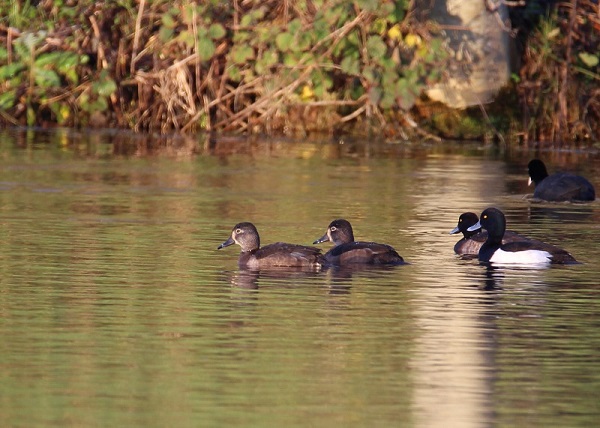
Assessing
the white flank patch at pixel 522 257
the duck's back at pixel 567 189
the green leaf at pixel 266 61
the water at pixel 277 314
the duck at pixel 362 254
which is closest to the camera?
the water at pixel 277 314

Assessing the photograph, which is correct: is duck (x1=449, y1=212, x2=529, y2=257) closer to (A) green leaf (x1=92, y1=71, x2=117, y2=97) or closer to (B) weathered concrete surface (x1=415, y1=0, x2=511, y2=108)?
(B) weathered concrete surface (x1=415, y1=0, x2=511, y2=108)

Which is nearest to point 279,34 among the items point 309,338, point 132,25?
point 132,25

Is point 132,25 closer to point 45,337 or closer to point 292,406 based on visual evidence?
point 45,337

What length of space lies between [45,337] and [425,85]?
16685 mm

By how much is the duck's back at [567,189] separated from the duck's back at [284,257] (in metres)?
5.90

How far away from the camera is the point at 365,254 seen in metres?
13.1

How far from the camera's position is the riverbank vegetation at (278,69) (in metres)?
26.0

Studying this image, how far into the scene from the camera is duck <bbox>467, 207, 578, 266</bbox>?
43.7 ft

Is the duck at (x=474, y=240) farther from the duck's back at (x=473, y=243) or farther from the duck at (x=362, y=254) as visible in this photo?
the duck at (x=362, y=254)

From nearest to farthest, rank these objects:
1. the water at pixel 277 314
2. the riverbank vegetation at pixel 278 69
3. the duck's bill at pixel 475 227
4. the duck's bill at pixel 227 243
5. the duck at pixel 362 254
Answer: the water at pixel 277 314, the duck at pixel 362 254, the duck's bill at pixel 227 243, the duck's bill at pixel 475 227, the riverbank vegetation at pixel 278 69

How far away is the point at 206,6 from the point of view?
26.9m

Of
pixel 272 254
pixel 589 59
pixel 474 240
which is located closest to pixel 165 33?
pixel 589 59

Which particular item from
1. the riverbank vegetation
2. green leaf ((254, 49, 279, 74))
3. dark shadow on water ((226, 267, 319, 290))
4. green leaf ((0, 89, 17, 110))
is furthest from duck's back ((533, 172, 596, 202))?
green leaf ((0, 89, 17, 110))

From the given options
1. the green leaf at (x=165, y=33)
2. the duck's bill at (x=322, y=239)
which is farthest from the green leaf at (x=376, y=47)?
the duck's bill at (x=322, y=239)
